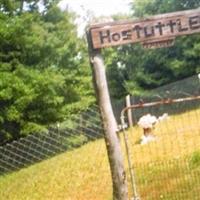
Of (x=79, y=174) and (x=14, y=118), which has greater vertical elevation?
(x=14, y=118)

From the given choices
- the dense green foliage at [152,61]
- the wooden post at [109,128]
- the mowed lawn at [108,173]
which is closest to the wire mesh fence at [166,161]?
the mowed lawn at [108,173]

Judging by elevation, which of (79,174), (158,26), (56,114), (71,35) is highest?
(71,35)

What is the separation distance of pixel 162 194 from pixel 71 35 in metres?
15.3

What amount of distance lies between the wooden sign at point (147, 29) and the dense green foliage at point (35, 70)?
36.1 feet

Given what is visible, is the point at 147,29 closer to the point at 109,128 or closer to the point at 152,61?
the point at 109,128

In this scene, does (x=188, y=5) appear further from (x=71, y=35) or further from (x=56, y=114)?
(x=56, y=114)

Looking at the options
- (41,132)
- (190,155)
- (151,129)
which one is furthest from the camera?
(41,132)

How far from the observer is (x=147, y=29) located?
6.41 meters

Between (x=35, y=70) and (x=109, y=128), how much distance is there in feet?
42.9

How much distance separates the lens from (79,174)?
12250 mm

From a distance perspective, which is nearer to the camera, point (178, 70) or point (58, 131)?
point (58, 131)

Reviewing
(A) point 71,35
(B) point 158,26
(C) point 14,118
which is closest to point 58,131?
(C) point 14,118

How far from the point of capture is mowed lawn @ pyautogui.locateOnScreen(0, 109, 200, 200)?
29.2 ft

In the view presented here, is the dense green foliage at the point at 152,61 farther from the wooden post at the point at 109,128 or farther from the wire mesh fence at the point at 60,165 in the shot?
the wooden post at the point at 109,128
